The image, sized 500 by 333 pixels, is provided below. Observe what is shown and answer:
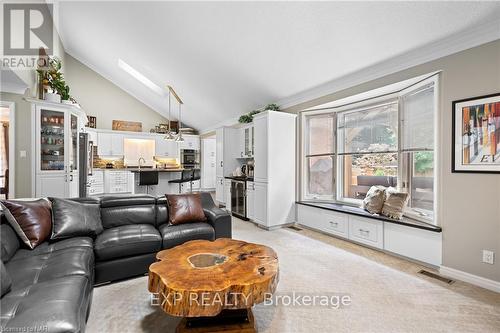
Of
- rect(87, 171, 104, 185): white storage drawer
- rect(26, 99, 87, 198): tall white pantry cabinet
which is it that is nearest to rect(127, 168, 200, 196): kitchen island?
rect(87, 171, 104, 185): white storage drawer

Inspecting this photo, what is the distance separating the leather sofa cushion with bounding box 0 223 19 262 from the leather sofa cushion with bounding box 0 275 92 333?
2.18ft

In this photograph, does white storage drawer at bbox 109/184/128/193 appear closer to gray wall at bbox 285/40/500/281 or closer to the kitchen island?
the kitchen island

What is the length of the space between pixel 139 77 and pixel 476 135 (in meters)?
7.35

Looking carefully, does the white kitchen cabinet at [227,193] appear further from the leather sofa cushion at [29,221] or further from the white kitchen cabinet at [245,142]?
the leather sofa cushion at [29,221]

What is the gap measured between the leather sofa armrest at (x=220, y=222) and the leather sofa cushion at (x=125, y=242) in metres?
0.67

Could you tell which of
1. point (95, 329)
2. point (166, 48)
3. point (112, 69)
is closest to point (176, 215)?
point (95, 329)

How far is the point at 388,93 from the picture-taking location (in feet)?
11.7

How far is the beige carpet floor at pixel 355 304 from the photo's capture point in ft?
5.81

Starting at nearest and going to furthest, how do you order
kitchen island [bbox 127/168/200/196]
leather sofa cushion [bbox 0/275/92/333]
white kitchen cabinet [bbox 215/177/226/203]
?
1. leather sofa cushion [bbox 0/275/92/333]
2. kitchen island [bbox 127/168/200/196]
3. white kitchen cabinet [bbox 215/177/226/203]

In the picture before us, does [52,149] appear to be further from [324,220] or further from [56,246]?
[324,220]

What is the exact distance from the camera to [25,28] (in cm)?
399

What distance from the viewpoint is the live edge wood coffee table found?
1.34 meters

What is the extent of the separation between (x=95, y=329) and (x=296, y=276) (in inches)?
71.2

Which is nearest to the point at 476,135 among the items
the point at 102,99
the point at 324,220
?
the point at 324,220
